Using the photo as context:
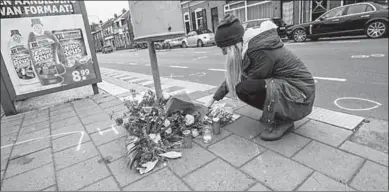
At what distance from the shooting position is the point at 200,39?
18016 mm

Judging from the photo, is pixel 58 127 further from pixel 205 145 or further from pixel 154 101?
pixel 205 145

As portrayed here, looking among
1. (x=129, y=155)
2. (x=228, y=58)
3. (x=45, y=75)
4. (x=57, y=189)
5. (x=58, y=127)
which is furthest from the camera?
(x=45, y=75)

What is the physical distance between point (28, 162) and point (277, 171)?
245 cm

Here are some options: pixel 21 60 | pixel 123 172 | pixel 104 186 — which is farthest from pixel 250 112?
pixel 21 60

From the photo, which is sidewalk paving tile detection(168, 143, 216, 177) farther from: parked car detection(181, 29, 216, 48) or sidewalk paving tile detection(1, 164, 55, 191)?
parked car detection(181, 29, 216, 48)

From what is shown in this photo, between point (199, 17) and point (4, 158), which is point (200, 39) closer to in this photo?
point (199, 17)

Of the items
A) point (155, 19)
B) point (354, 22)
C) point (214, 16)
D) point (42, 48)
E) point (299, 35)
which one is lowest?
point (299, 35)

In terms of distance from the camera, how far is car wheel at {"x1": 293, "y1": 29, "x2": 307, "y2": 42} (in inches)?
453

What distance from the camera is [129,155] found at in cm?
215

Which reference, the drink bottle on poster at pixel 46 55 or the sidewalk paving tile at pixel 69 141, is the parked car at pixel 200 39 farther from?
the sidewalk paving tile at pixel 69 141

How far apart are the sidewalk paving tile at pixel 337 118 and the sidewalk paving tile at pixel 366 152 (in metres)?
0.37

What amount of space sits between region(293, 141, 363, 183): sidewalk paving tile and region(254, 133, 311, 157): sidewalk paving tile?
0.06 metres

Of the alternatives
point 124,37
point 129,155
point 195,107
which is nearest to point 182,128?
point 195,107

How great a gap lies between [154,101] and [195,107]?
0.59m
